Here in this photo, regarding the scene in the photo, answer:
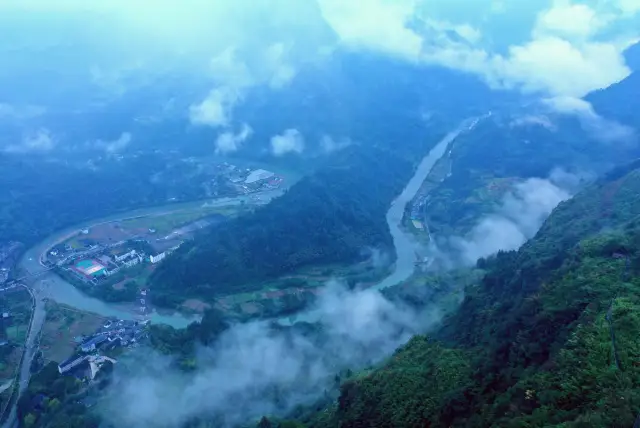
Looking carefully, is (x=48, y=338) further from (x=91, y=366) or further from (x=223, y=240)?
(x=223, y=240)

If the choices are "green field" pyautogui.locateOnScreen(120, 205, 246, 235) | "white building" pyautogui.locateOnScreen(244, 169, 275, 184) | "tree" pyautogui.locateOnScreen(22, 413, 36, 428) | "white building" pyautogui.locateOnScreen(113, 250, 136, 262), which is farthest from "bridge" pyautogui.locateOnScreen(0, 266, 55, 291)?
"white building" pyautogui.locateOnScreen(244, 169, 275, 184)

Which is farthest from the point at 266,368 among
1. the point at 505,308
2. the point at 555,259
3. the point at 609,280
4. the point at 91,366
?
the point at 609,280

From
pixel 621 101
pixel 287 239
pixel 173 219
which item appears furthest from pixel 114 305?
pixel 621 101

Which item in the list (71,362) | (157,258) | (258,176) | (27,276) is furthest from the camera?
(258,176)

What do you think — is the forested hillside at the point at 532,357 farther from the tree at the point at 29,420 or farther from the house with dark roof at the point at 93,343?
the house with dark roof at the point at 93,343

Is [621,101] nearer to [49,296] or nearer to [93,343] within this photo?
[93,343]

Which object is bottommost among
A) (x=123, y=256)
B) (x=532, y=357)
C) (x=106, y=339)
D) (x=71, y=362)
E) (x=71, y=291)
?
(x=71, y=362)

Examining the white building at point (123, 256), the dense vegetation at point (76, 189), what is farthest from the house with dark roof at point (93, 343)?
the dense vegetation at point (76, 189)
